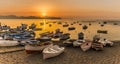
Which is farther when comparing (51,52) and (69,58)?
(69,58)

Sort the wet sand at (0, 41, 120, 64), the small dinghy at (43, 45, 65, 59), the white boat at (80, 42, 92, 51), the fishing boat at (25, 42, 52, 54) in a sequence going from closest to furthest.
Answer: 1. the wet sand at (0, 41, 120, 64)
2. the small dinghy at (43, 45, 65, 59)
3. the fishing boat at (25, 42, 52, 54)
4. the white boat at (80, 42, 92, 51)

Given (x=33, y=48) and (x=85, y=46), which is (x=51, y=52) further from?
(x=85, y=46)

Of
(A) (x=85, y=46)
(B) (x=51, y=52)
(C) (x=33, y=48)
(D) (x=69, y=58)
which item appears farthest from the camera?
(A) (x=85, y=46)

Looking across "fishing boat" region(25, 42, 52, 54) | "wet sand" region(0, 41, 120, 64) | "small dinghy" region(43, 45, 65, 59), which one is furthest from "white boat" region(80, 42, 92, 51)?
"fishing boat" region(25, 42, 52, 54)

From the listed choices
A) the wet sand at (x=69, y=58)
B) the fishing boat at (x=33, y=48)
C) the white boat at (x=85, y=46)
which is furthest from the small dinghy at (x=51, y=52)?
the white boat at (x=85, y=46)

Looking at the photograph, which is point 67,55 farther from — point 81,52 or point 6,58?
point 6,58

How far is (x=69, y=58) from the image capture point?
34.7m

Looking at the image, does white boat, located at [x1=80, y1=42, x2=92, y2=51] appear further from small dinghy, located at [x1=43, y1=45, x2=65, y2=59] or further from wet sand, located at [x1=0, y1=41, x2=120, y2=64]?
small dinghy, located at [x1=43, y1=45, x2=65, y2=59]

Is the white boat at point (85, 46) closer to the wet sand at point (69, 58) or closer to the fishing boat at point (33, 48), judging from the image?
the wet sand at point (69, 58)

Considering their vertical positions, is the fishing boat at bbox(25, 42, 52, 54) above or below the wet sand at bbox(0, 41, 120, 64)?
above

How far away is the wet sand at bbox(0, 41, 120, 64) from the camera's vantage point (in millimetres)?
32375

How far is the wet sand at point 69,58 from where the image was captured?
32.4 metres

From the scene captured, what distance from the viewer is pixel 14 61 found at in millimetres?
32188

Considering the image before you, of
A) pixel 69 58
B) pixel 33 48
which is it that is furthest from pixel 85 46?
pixel 33 48
